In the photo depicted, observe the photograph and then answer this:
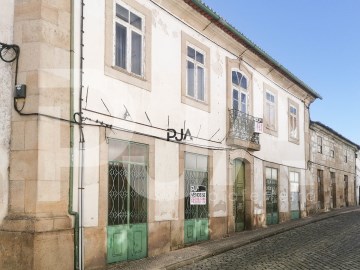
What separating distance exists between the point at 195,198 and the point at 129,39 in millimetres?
4537

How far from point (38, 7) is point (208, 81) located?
6.19m

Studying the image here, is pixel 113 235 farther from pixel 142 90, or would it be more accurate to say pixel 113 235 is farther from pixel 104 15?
pixel 104 15

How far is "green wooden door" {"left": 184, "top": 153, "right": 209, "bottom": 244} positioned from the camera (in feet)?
38.6

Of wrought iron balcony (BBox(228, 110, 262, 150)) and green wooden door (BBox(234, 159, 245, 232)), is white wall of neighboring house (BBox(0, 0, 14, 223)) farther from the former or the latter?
green wooden door (BBox(234, 159, 245, 232))

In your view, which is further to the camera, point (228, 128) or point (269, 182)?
point (269, 182)

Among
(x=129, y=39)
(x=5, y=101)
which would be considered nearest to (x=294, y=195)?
(x=129, y=39)

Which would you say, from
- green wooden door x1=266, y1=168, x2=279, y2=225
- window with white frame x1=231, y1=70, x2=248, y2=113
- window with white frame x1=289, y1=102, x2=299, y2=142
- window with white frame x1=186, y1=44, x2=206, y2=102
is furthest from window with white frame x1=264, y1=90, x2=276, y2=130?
window with white frame x1=186, y1=44, x2=206, y2=102

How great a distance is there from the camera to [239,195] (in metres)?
15.3

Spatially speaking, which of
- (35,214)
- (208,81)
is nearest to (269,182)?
(208,81)

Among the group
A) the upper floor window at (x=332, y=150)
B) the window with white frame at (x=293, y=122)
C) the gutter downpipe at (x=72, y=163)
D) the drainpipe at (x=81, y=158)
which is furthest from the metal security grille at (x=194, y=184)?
the upper floor window at (x=332, y=150)

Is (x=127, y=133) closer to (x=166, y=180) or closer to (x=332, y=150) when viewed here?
(x=166, y=180)

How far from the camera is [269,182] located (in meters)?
17.5

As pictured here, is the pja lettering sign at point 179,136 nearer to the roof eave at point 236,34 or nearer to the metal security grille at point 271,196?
the roof eave at point 236,34

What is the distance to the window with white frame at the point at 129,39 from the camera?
9.59 metres
